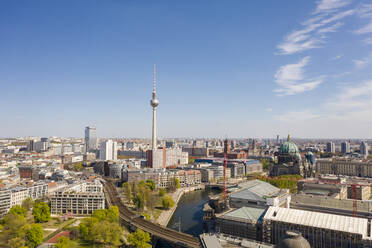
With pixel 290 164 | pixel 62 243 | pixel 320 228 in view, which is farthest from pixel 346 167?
pixel 62 243

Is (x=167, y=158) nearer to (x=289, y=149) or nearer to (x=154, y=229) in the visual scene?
(x=289, y=149)

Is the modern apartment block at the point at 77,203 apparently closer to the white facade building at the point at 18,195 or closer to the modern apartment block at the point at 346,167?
the white facade building at the point at 18,195

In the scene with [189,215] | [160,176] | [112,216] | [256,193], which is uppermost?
[256,193]

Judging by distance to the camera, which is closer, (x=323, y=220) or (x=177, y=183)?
(x=323, y=220)

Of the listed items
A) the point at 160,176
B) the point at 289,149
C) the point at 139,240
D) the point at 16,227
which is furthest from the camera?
the point at 289,149

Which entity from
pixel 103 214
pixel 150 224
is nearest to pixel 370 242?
pixel 150 224

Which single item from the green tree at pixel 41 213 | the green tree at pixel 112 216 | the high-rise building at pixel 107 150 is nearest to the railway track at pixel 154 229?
the green tree at pixel 112 216

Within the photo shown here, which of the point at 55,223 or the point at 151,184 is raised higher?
the point at 151,184

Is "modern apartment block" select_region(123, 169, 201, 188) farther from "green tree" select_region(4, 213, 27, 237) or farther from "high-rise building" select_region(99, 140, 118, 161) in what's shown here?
"high-rise building" select_region(99, 140, 118, 161)
